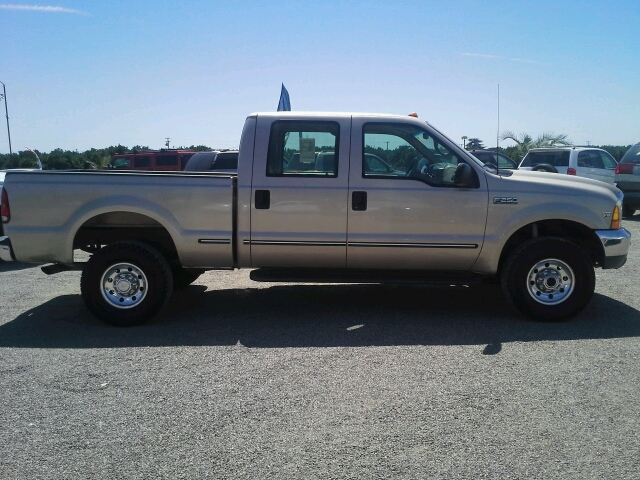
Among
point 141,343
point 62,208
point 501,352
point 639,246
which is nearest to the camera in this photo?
point 501,352

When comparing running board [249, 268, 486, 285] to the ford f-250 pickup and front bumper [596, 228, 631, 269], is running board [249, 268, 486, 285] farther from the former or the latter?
front bumper [596, 228, 631, 269]

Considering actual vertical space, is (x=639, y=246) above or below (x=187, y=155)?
below

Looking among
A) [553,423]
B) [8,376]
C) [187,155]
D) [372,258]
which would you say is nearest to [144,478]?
[8,376]

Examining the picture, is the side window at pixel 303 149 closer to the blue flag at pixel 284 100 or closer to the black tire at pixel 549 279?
the black tire at pixel 549 279

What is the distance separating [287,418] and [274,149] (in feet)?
10.3

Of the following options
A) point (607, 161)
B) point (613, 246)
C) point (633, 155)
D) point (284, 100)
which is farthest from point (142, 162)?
point (613, 246)

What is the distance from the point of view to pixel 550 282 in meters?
6.46

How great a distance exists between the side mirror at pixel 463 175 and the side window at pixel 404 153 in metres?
0.18

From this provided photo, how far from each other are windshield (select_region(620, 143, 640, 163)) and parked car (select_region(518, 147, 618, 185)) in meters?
1.28

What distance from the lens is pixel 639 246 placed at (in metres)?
11.4

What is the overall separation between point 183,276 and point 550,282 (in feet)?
13.9

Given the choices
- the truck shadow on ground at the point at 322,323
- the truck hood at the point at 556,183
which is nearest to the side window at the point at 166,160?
the truck shadow on ground at the point at 322,323

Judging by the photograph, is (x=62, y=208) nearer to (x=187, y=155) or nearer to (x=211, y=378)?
(x=211, y=378)

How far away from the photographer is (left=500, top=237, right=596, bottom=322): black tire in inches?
252
